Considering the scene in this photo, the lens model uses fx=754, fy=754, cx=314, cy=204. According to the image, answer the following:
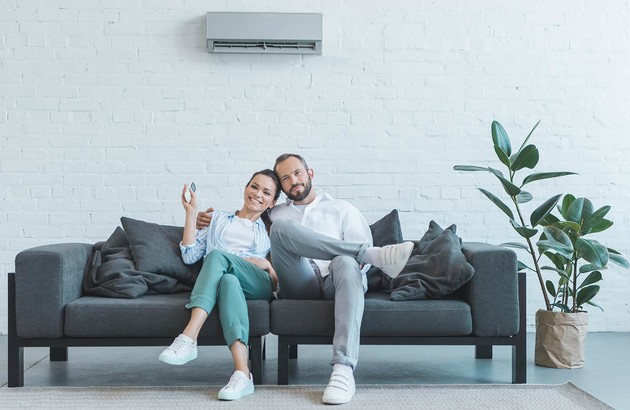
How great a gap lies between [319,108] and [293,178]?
1100 millimetres

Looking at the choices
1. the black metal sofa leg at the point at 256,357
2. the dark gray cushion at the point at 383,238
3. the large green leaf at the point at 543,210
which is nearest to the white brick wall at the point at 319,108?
the dark gray cushion at the point at 383,238

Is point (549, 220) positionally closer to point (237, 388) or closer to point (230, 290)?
point (230, 290)

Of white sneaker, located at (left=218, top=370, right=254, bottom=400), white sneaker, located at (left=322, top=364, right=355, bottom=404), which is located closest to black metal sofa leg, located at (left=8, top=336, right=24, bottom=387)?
white sneaker, located at (left=218, top=370, right=254, bottom=400)

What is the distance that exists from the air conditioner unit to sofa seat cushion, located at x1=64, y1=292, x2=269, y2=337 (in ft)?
6.49

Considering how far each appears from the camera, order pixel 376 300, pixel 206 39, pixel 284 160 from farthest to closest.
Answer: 1. pixel 206 39
2. pixel 284 160
3. pixel 376 300

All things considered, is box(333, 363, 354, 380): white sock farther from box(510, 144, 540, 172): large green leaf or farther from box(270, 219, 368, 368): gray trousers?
box(510, 144, 540, 172): large green leaf

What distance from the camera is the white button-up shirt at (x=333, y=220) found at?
12.0 ft

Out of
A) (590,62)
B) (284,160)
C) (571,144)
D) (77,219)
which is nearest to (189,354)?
(284,160)

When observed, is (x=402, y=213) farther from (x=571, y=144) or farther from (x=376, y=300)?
(x=376, y=300)

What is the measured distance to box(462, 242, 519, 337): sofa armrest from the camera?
3.31 meters

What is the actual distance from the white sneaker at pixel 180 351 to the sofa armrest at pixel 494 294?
1.23 m

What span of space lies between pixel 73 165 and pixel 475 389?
284 centimetres

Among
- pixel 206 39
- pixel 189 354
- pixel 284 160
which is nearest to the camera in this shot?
pixel 189 354

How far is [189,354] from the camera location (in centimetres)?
304
